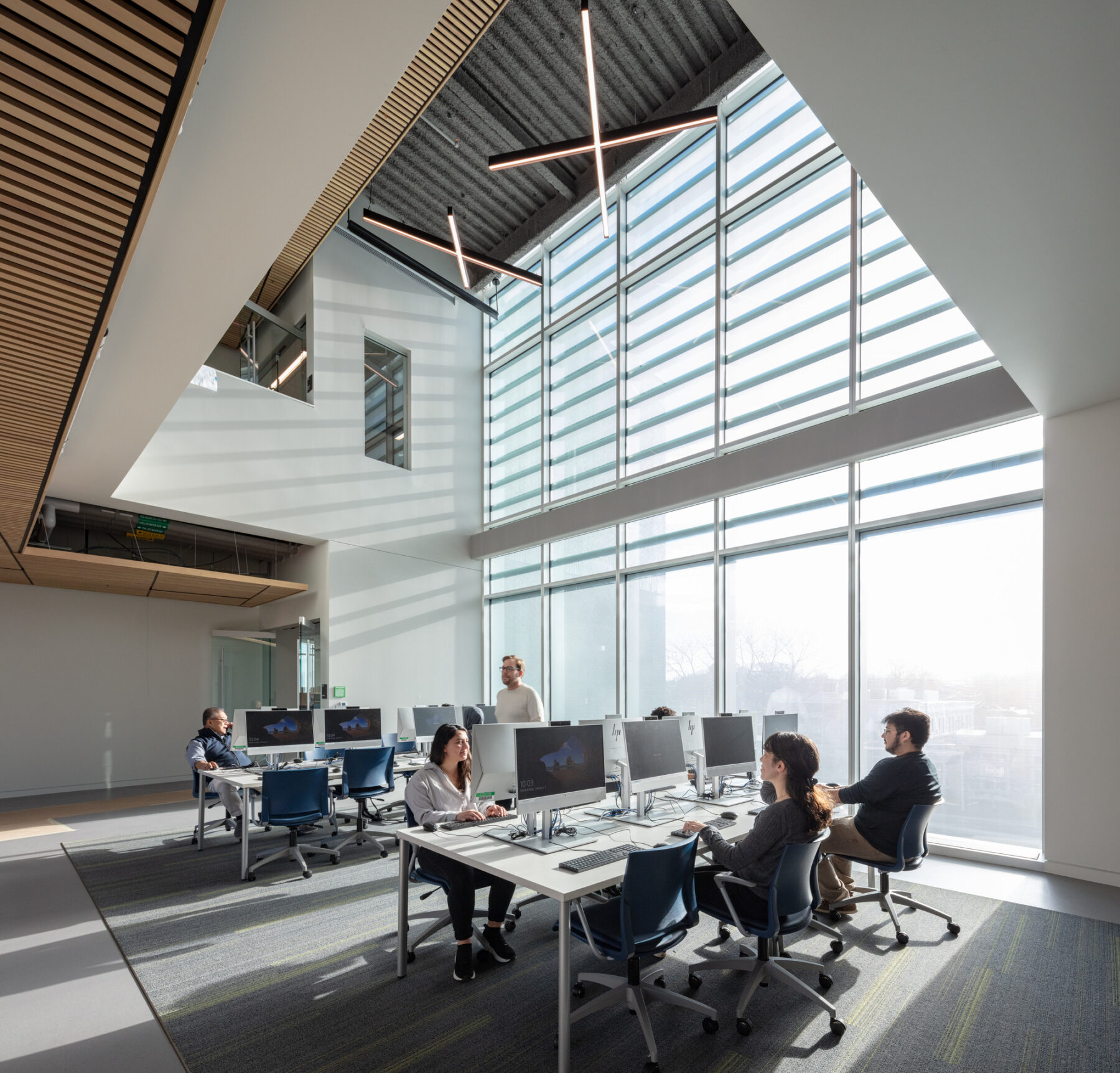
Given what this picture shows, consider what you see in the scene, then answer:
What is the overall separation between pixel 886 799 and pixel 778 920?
1.48m

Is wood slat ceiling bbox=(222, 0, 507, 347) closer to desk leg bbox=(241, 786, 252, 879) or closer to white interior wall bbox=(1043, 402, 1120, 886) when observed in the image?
desk leg bbox=(241, 786, 252, 879)

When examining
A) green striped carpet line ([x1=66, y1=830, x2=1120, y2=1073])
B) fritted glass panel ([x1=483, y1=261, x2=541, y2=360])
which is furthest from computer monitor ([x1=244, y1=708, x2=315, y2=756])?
fritted glass panel ([x1=483, y1=261, x2=541, y2=360])

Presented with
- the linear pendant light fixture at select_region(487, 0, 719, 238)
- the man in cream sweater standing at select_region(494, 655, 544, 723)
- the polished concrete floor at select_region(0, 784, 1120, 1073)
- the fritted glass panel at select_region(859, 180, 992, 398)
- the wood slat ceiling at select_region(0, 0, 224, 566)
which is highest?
the linear pendant light fixture at select_region(487, 0, 719, 238)

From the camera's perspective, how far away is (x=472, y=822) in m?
4.20

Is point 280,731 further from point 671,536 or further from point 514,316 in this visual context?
point 514,316

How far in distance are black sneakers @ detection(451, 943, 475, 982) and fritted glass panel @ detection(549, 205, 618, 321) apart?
893 cm

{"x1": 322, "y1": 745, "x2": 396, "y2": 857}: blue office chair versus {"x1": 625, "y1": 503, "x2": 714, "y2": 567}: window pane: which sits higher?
{"x1": 625, "y1": 503, "x2": 714, "y2": 567}: window pane

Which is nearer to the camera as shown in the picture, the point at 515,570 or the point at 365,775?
the point at 365,775

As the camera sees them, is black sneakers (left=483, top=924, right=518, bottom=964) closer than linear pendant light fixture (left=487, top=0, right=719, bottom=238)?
Yes

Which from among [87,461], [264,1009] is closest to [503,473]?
[87,461]

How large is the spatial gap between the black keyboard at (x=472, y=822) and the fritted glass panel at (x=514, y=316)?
29.7 feet

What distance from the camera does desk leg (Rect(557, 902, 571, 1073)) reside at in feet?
9.34

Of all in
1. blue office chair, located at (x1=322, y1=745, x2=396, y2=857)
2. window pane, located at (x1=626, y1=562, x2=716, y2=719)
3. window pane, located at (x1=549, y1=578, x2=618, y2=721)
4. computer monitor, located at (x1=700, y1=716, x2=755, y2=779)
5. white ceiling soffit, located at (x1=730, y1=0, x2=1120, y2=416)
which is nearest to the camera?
white ceiling soffit, located at (x1=730, y1=0, x2=1120, y2=416)

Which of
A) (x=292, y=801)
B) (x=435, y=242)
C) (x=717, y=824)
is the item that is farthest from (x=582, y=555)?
(x=717, y=824)
